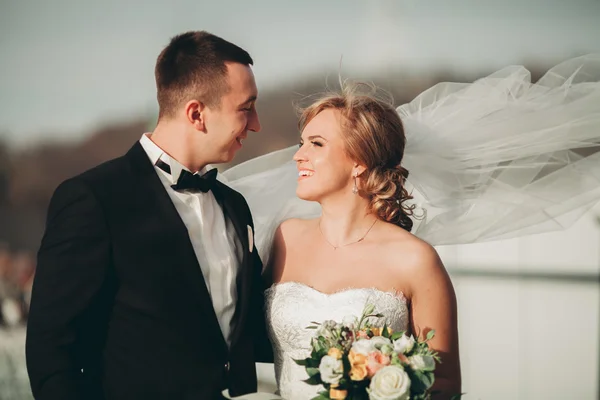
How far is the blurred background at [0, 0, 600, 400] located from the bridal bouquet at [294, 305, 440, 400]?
1.51m

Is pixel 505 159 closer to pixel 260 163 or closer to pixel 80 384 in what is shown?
pixel 260 163

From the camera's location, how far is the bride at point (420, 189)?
238 cm

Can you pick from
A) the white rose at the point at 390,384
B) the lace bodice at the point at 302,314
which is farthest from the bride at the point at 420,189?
the white rose at the point at 390,384

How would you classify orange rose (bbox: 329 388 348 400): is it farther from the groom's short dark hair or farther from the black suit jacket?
the groom's short dark hair

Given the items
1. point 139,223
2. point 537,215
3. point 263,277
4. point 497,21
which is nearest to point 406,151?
point 537,215

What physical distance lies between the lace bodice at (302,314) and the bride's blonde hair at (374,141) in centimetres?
38

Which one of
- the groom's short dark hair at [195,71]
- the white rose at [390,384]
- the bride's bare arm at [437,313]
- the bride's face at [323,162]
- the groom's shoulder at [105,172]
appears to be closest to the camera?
the white rose at [390,384]

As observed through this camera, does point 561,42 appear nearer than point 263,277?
No

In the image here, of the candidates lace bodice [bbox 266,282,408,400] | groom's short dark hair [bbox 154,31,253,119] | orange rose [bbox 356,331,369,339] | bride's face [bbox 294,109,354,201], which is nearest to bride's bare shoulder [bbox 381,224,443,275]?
lace bodice [bbox 266,282,408,400]

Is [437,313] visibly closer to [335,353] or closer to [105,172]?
[335,353]

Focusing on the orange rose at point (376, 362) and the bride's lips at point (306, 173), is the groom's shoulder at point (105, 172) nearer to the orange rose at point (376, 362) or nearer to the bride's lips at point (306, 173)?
the bride's lips at point (306, 173)

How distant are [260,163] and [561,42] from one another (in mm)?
3042

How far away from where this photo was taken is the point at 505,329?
16.2 feet

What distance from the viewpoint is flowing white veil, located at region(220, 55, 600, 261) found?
2.65 m
